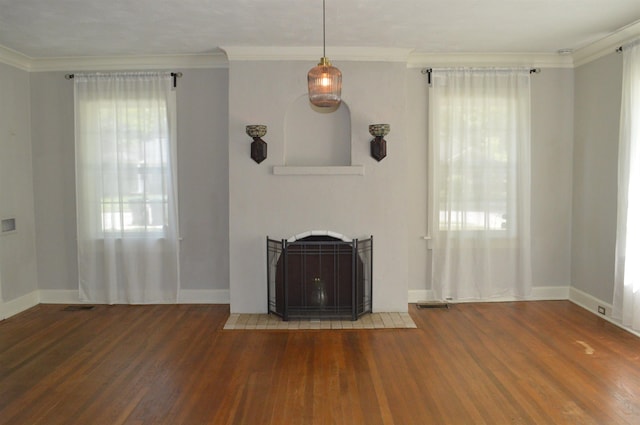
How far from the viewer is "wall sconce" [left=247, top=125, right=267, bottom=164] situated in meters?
4.39

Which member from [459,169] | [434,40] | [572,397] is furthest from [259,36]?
[572,397]

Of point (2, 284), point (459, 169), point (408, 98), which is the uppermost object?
point (408, 98)

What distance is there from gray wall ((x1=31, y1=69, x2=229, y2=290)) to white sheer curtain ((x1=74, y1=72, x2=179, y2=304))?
16 centimetres

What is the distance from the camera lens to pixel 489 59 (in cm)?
488

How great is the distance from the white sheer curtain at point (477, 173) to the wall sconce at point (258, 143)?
1814 millimetres

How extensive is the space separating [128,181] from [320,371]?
3.00 metres

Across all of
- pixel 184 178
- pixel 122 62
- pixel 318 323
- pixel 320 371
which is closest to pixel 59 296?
pixel 184 178

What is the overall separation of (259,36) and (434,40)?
5.44 ft

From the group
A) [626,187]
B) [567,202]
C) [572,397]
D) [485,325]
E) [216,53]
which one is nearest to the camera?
[572,397]

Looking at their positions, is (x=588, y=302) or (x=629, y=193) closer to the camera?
(x=629, y=193)

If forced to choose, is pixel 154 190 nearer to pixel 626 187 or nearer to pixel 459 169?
pixel 459 169

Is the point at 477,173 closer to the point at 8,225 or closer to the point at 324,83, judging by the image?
the point at 324,83

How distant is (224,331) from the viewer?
166 inches

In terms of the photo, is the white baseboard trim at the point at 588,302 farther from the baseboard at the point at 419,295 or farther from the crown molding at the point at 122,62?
the crown molding at the point at 122,62
